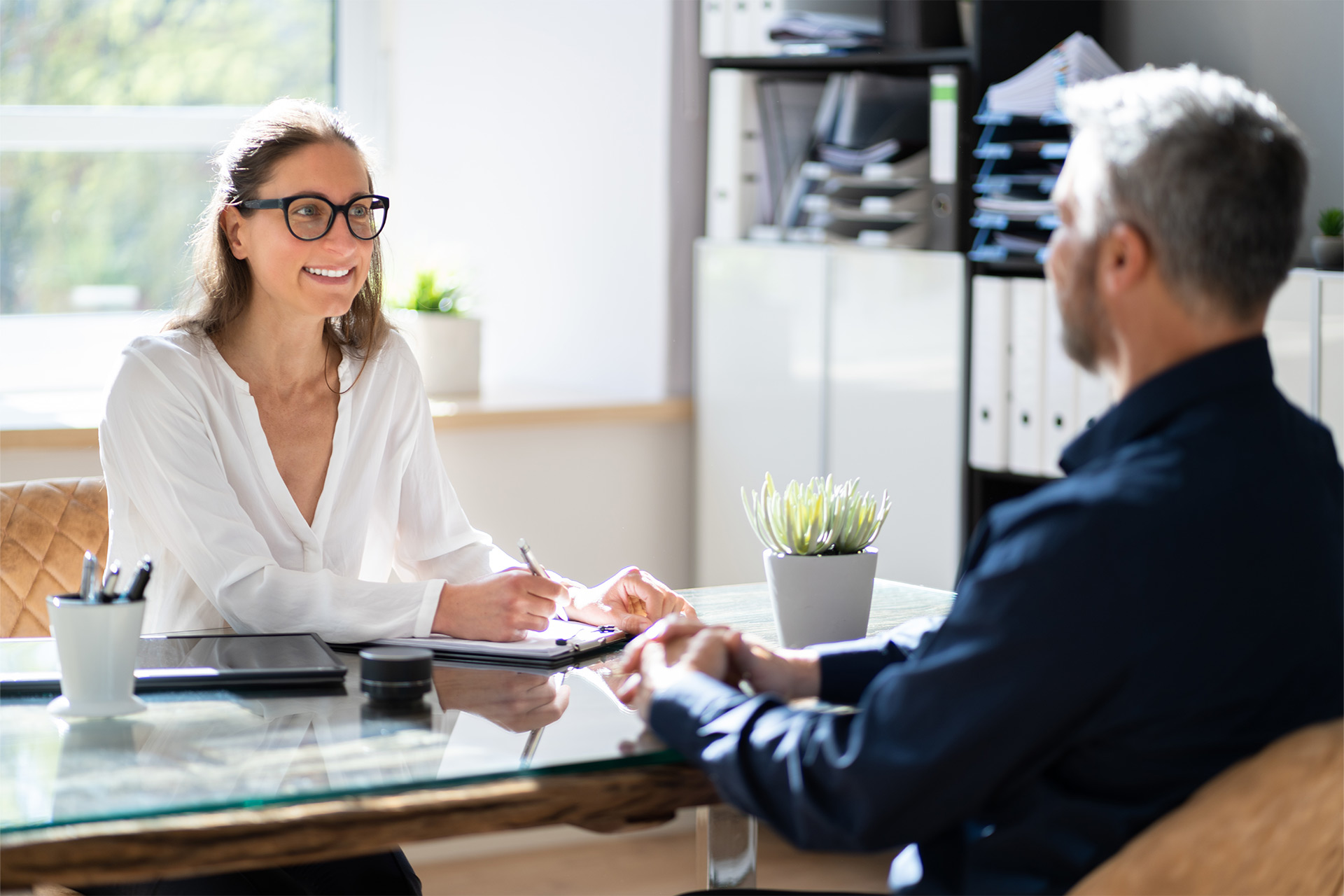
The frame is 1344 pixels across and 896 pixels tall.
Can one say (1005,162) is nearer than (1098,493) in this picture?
No

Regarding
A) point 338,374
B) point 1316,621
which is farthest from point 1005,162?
point 1316,621

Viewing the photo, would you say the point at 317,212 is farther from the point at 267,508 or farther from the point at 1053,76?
the point at 1053,76

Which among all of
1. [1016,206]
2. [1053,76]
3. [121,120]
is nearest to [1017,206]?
[1016,206]

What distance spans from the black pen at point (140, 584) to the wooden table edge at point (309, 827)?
0.88ft

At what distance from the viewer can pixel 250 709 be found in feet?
4.31

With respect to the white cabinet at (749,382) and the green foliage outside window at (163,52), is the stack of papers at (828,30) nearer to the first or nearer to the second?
the white cabinet at (749,382)

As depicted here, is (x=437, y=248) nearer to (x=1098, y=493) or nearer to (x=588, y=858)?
(x=588, y=858)

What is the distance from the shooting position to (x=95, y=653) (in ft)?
4.21

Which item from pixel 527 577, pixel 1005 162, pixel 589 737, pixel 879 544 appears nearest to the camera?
pixel 589 737

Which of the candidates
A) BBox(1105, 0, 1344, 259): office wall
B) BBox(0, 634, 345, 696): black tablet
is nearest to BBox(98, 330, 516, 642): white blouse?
BBox(0, 634, 345, 696): black tablet

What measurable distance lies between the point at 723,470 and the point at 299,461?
66.4 inches

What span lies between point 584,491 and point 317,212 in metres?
1.67

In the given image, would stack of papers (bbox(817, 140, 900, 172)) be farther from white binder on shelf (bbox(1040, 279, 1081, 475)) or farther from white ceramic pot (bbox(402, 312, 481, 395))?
white ceramic pot (bbox(402, 312, 481, 395))

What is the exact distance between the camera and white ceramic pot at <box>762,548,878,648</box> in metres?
1.57
